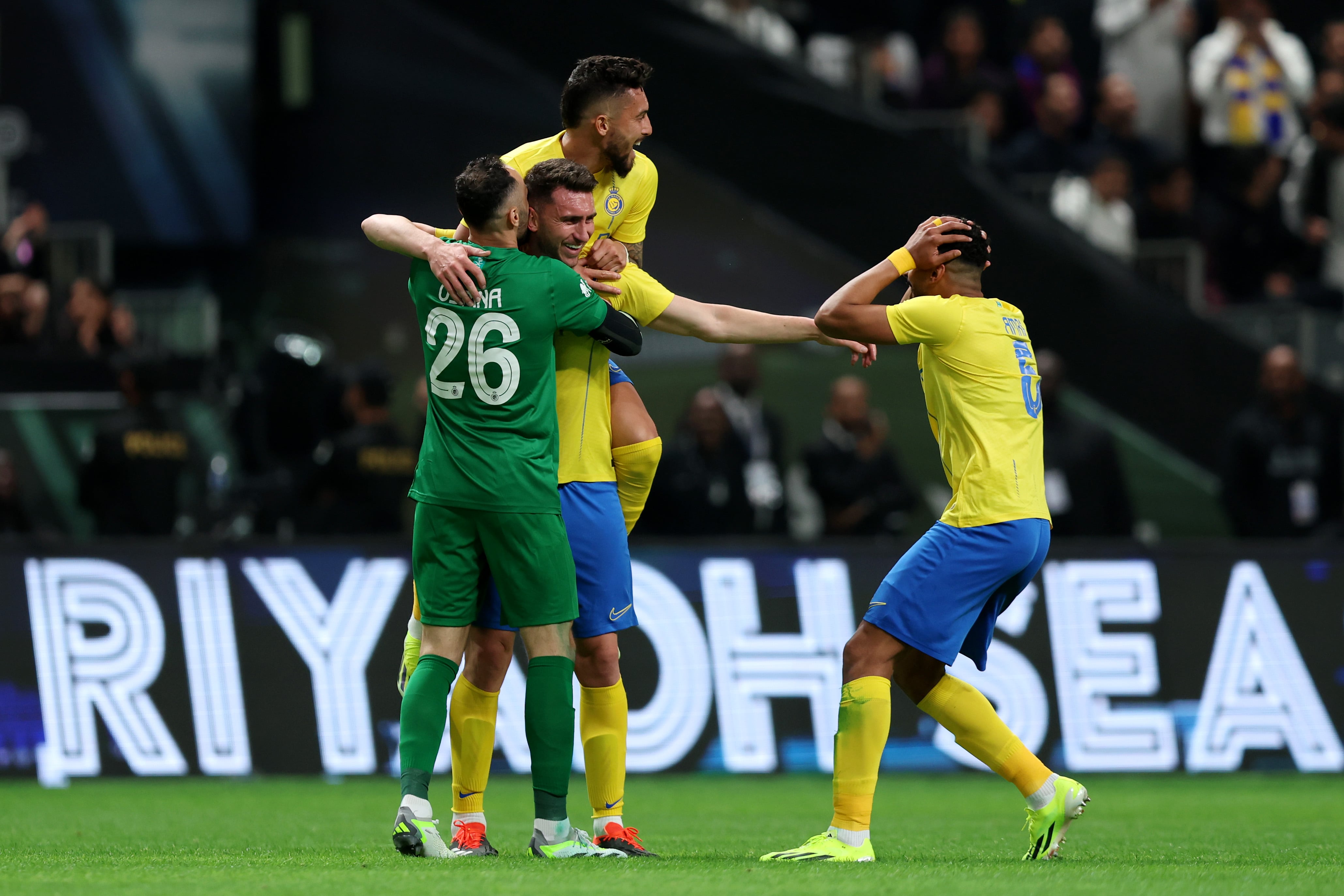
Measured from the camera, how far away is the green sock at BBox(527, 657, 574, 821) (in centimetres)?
634

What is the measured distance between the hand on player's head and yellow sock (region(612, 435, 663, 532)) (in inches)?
44.4

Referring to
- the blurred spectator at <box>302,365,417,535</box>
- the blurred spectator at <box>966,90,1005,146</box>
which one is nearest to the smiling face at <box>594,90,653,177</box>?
the blurred spectator at <box>302,365,417,535</box>

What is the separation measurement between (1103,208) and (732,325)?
933cm

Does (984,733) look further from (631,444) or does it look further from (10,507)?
(10,507)

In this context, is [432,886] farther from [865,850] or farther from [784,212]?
[784,212]

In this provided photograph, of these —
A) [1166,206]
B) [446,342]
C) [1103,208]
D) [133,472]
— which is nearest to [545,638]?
[446,342]

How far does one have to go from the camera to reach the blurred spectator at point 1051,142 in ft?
51.9

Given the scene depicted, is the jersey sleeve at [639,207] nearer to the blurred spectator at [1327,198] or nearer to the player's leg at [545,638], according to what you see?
the player's leg at [545,638]

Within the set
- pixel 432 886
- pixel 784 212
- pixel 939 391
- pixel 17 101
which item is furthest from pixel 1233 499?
pixel 17 101

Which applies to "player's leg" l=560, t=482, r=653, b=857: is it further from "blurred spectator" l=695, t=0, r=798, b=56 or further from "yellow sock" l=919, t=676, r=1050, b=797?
"blurred spectator" l=695, t=0, r=798, b=56

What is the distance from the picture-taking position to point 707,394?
1296cm

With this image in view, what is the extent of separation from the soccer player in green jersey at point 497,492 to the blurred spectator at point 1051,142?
10134 mm

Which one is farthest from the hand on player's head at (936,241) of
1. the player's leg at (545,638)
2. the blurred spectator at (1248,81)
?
the blurred spectator at (1248,81)

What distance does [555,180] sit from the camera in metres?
6.42
